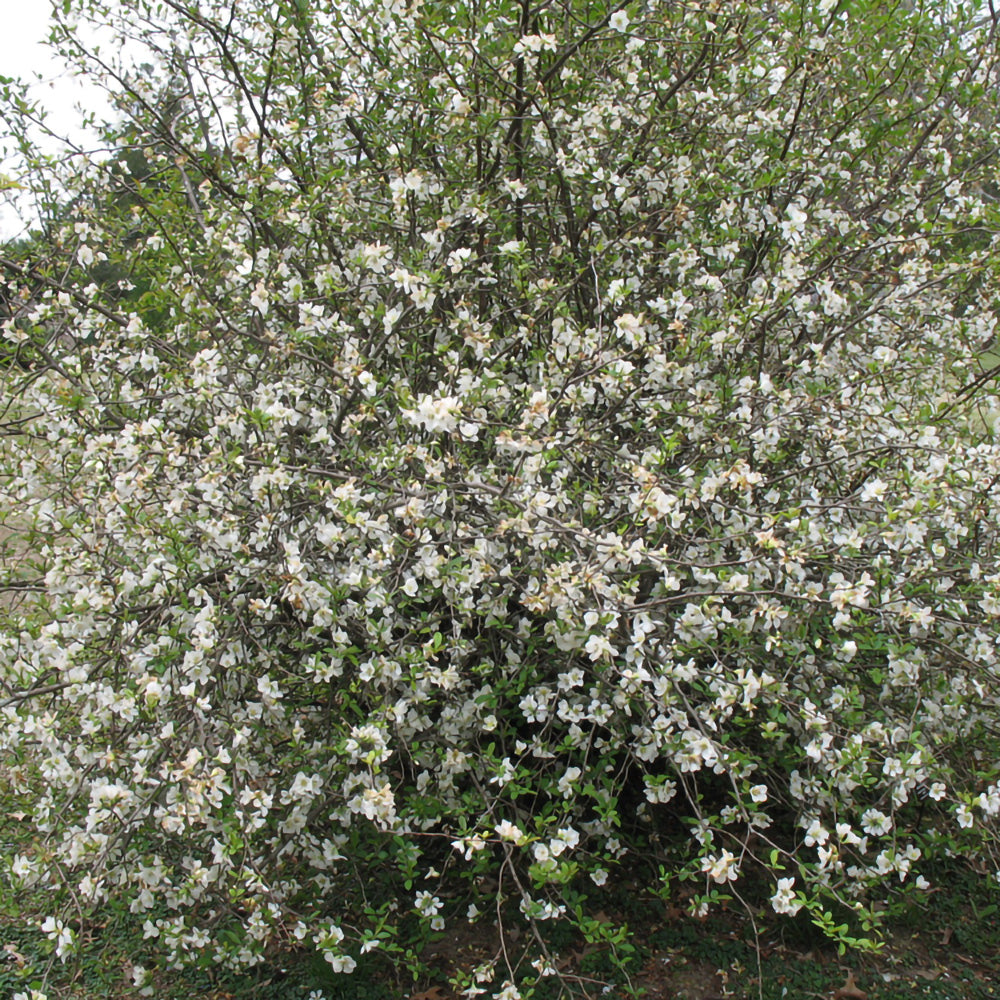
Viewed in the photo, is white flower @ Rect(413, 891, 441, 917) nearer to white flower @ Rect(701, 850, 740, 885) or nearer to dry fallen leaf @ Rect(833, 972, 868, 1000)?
white flower @ Rect(701, 850, 740, 885)

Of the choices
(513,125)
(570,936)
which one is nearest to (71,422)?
(513,125)

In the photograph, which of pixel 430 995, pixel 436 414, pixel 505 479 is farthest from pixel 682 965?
pixel 436 414

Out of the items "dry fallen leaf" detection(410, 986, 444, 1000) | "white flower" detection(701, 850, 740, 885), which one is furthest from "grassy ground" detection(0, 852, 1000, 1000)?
"white flower" detection(701, 850, 740, 885)

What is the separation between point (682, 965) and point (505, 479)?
1.84 m

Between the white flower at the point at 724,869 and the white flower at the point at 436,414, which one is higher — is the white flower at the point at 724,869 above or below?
below

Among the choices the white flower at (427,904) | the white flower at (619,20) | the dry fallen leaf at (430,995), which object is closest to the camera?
the white flower at (427,904)

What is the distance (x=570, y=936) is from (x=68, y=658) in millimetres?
1993

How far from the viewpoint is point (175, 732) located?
248cm

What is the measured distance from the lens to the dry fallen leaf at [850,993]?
10.0 ft

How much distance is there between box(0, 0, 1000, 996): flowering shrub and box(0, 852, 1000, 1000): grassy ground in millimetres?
147

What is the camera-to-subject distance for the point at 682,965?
3205 mm

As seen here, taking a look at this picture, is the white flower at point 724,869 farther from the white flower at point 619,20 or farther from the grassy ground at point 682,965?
the white flower at point 619,20

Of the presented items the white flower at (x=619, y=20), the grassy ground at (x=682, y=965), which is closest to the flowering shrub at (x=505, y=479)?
the white flower at (x=619, y=20)

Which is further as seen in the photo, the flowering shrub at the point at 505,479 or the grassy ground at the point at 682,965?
the grassy ground at the point at 682,965
